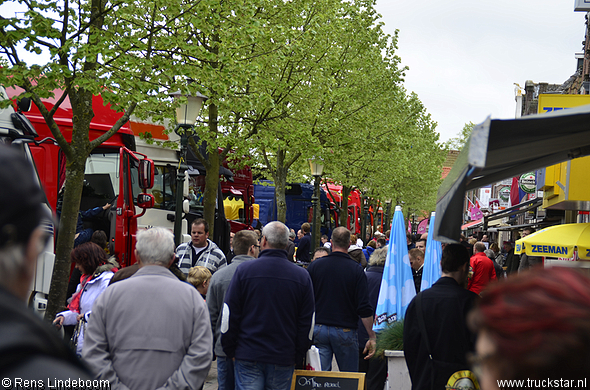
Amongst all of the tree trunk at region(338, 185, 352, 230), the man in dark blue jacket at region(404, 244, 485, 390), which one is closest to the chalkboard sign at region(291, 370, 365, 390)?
the man in dark blue jacket at region(404, 244, 485, 390)

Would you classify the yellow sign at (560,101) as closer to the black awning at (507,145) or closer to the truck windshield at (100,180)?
the black awning at (507,145)

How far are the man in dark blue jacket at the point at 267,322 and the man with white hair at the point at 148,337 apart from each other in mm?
1152

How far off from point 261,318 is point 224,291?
925 millimetres

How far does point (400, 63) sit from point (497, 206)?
17.0 metres

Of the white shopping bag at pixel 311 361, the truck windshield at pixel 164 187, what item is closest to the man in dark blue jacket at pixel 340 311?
the white shopping bag at pixel 311 361

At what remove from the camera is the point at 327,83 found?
2077 centimetres

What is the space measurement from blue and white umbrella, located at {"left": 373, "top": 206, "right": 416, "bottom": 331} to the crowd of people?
285 mm

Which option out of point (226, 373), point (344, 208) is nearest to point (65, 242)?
point (226, 373)

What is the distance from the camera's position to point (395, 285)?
6.93 m

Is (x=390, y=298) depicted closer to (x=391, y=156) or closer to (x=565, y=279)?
(x=565, y=279)

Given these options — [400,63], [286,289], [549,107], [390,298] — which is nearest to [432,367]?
[286,289]

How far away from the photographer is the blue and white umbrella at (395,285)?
6.79 meters

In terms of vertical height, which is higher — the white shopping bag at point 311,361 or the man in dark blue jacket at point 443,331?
the man in dark blue jacket at point 443,331

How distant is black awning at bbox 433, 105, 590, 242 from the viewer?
2.26 m
